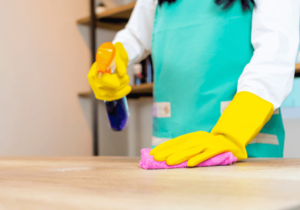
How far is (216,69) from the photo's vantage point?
3.04ft

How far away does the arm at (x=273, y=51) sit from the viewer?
721 mm

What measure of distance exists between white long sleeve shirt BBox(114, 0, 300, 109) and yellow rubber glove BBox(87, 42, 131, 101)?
312mm

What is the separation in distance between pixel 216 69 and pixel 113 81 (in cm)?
30

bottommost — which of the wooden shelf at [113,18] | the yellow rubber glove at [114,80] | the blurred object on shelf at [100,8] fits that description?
the yellow rubber glove at [114,80]

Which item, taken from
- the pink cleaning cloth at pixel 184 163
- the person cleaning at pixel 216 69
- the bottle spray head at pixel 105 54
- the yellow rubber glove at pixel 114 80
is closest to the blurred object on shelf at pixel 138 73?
the person cleaning at pixel 216 69

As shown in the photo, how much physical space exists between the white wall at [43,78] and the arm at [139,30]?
1307 mm

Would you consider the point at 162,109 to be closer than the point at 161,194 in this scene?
No

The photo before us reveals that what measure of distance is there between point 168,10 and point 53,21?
5.13 feet

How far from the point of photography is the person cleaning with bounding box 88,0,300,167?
673 millimetres

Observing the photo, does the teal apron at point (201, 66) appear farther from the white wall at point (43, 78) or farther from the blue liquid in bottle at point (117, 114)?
the white wall at point (43, 78)

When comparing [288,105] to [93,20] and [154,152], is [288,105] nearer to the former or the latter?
[154,152]

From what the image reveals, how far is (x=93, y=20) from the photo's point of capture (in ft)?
7.98

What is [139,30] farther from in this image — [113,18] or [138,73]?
[113,18]

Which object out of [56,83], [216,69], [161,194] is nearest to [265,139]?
[216,69]
